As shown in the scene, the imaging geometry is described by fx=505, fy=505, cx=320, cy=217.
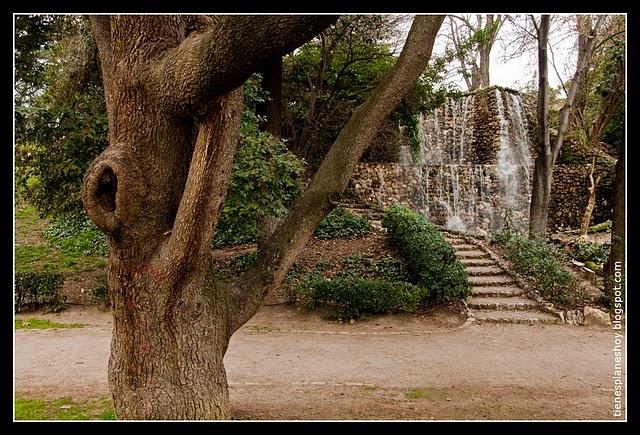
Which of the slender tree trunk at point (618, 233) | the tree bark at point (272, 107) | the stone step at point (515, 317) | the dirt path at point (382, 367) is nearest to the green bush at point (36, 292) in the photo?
the dirt path at point (382, 367)

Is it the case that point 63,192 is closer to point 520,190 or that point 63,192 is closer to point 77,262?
point 77,262

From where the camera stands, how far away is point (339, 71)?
42.2 feet

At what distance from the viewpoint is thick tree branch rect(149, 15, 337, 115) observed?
8.97 ft

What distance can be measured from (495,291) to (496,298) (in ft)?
0.76

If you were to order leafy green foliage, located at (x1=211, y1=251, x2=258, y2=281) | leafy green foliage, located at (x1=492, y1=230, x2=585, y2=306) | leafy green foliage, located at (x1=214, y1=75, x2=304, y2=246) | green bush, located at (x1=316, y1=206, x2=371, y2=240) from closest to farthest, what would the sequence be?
leafy green foliage, located at (x1=214, y1=75, x2=304, y2=246)
leafy green foliage, located at (x1=492, y1=230, x2=585, y2=306)
leafy green foliage, located at (x1=211, y1=251, x2=258, y2=281)
green bush, located at (x1=316, y1=206, x2=371, y2=240)

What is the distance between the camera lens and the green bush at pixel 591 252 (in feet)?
37.8

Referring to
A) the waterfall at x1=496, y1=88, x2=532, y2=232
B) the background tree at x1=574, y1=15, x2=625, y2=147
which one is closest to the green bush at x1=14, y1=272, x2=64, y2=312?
the background tree at x1=574, y1=15, x2=625, y2=147

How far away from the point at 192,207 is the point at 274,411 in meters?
2.08

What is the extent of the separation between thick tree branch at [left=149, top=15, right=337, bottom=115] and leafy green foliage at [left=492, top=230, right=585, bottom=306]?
26.7 ft

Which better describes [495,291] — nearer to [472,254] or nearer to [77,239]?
[472,254]

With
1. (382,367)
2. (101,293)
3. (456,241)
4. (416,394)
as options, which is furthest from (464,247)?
(101,293)

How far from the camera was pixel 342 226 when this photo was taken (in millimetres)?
13227

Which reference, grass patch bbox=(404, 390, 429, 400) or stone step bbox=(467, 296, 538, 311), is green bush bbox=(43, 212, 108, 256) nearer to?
stone step bbox=(467, 296, 538, 311)

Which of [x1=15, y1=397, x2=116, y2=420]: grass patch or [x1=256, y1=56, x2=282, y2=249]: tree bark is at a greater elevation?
[x1=256, y1=56, x2=282, y2=249]: tree bark
